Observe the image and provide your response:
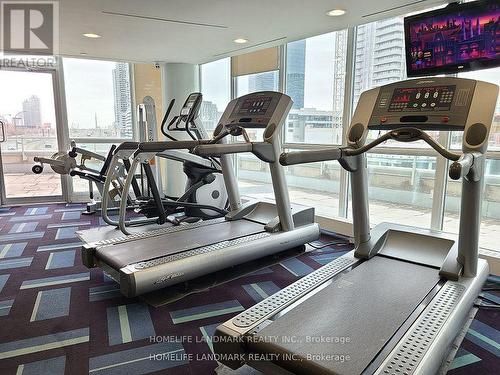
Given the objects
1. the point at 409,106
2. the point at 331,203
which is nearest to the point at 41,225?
the point at 331,203

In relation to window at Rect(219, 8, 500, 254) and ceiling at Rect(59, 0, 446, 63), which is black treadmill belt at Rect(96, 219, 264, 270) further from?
ceiling at Rect(59, 0, 446, 63)

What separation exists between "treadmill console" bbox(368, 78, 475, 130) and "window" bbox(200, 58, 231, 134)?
4.16 meters

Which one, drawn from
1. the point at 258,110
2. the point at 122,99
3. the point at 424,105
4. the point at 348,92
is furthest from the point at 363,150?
the point at 122,99

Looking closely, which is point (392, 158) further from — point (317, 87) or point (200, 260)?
point (200, 260)

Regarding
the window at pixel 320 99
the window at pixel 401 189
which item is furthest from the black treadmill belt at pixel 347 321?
the window at pixel 320 99

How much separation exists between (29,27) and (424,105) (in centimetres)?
403

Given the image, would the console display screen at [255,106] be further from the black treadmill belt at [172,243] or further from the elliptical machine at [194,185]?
the black treadmill belt at [172,243]

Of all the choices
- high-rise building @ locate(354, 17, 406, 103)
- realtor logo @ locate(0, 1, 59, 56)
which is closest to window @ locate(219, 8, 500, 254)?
high-rise building @ locate(354, 17, 406, 103)

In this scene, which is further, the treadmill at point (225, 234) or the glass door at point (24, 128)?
the glass door at point (24, 128)

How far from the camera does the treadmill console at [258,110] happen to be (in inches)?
129

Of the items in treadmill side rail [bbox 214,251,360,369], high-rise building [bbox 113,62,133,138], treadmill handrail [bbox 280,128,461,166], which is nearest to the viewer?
treadmill side rail [bbox 214,251,360,369]

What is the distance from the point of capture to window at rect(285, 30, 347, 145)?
4.41 meters

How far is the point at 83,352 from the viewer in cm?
202

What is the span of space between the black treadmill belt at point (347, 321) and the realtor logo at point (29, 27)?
329 cm
